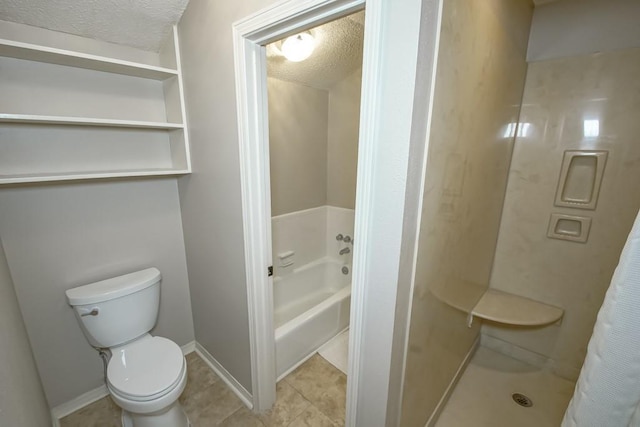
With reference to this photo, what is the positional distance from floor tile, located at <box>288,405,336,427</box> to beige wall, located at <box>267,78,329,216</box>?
5.08 feet

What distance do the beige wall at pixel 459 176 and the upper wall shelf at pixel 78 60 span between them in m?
1.43

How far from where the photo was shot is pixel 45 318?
57.1 inches

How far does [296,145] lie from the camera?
2.57 meters

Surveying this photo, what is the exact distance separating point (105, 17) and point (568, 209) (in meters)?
2.87

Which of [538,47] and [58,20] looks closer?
[58,20]

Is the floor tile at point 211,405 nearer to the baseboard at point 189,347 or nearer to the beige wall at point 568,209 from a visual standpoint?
the baseboard at point 189,347

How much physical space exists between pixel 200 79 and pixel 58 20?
661mm

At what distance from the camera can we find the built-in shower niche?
5.29 feet

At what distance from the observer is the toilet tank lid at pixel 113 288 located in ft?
4.57

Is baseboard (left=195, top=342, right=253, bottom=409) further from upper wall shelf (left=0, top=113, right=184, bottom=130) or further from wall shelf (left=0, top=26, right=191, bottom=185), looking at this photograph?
upper wall shelf (left=0, top=113, right=184, bottom=130)

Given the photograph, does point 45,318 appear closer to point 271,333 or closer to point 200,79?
point 271,333

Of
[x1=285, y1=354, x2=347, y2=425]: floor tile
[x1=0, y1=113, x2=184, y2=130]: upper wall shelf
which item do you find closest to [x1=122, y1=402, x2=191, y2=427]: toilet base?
A: [x1=285, y1=354, x2=347, y2=425]: floor tile

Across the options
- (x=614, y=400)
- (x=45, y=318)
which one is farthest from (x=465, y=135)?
(x=45, y=318)

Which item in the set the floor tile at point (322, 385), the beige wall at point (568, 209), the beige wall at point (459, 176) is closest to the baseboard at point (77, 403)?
the floor tile at point (322, 385)
